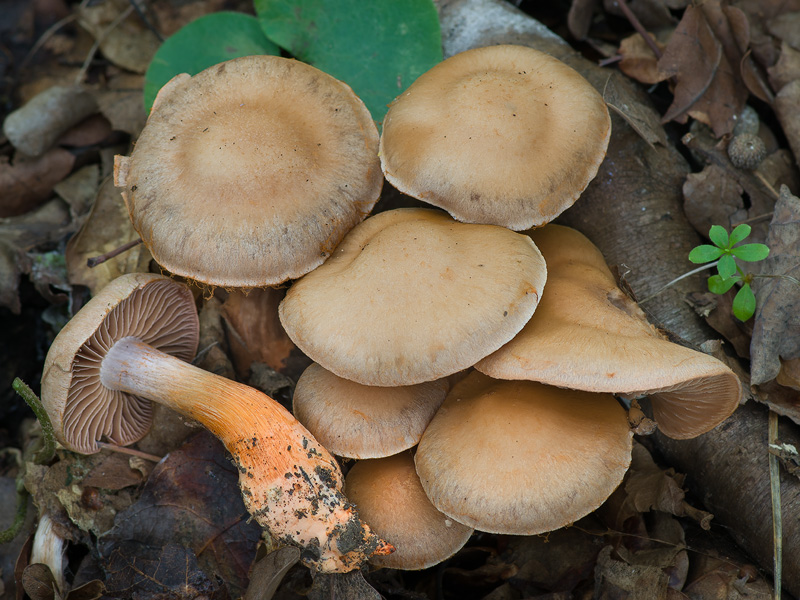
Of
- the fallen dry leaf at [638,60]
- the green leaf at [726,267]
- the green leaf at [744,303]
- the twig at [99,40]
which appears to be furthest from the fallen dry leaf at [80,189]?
the green leaf at [744,303]

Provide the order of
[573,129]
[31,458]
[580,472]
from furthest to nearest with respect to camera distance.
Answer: [31,458] → [573,129] → [580,472]

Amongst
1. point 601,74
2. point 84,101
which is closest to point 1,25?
point 84,101

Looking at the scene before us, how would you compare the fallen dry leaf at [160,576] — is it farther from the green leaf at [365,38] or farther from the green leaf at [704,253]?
the green leaf at [704,253]

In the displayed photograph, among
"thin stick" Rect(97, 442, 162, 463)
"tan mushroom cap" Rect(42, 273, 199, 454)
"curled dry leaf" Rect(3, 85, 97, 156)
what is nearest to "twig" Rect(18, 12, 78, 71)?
"curled dry leaf" Rect(3, 85, 97, 156)

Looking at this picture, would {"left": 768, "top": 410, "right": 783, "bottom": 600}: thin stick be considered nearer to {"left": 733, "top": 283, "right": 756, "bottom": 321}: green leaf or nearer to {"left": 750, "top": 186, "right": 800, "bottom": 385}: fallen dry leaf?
{"left": 750, "top": 186, "right": 800, "bottom": 385}: fallen dry leaf

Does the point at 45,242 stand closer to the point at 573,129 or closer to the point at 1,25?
the point at 1,25

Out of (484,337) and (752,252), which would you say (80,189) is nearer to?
(484,337)
